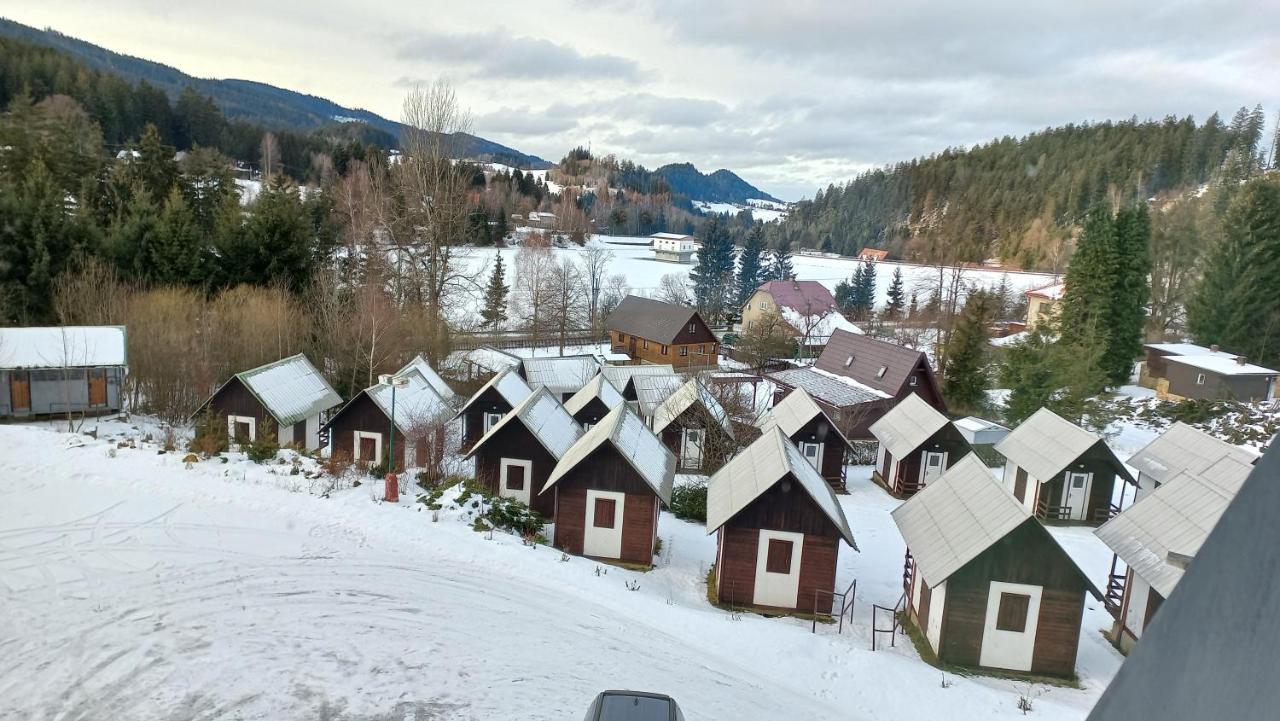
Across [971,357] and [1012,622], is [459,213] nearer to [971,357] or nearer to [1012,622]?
[971,357]

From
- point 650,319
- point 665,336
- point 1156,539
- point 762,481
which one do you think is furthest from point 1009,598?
point 650,319

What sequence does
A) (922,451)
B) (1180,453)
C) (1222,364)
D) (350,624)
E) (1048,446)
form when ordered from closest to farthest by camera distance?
(350,624) → (1180,453) → (1048,446) → (922,451) → (1222,364)

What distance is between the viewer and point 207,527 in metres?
16.6

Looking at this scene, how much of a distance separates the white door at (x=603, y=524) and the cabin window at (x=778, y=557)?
3.96m

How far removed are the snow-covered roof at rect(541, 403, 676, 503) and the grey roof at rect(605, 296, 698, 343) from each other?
29808 millimetres

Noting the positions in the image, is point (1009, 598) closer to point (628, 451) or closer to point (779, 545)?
point (779, 545)

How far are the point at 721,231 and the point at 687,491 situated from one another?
57888mm

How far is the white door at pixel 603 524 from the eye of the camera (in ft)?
62.1

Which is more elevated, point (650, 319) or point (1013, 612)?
point (650, 319)

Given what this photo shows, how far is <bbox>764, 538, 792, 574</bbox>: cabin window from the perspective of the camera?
56.3 feet

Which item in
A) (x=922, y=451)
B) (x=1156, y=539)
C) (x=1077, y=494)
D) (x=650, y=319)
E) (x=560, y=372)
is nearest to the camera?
(x=1156, y=539)

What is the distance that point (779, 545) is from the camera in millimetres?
17203

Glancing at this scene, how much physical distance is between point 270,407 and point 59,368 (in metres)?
7.03

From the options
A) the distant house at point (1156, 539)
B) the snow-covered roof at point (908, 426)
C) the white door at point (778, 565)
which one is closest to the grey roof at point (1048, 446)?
the snow-covered roof at point (908, 426)
